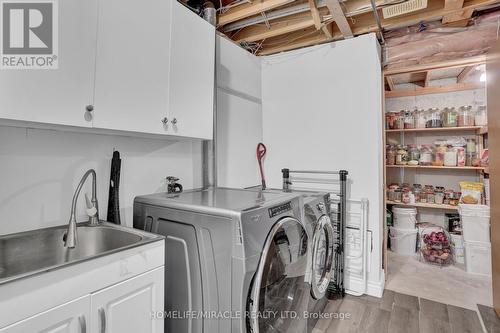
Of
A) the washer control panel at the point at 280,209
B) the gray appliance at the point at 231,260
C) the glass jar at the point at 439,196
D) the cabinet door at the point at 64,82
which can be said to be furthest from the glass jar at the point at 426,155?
the cabinet door at the point at 64,82

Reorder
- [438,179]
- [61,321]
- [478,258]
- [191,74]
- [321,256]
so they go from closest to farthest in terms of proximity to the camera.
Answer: [61,321]
[191,74]
[321,256]
[478,258]
[438,179]

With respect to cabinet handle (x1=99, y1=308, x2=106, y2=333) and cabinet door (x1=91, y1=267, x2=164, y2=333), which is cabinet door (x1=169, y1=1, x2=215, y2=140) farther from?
cabinet handle (x1=99, y1=308, x2=106, y2=333)

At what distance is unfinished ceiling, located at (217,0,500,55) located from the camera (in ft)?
6.67

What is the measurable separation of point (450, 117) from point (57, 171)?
424cm

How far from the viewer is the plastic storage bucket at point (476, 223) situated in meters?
2.93

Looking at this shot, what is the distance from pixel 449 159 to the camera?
3389 mm

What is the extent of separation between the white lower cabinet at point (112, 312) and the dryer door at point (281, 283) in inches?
18.5

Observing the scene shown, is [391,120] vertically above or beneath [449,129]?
above

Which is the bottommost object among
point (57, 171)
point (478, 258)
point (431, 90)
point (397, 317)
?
point (397, 317)

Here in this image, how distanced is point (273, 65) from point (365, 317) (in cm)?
261

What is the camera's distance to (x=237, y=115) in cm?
265

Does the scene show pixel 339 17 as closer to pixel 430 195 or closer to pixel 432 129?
pixel 432 129

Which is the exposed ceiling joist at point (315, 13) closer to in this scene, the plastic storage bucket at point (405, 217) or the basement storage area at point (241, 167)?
the basement storage area at point (241, 167)

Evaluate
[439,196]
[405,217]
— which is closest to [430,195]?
[439,196]
